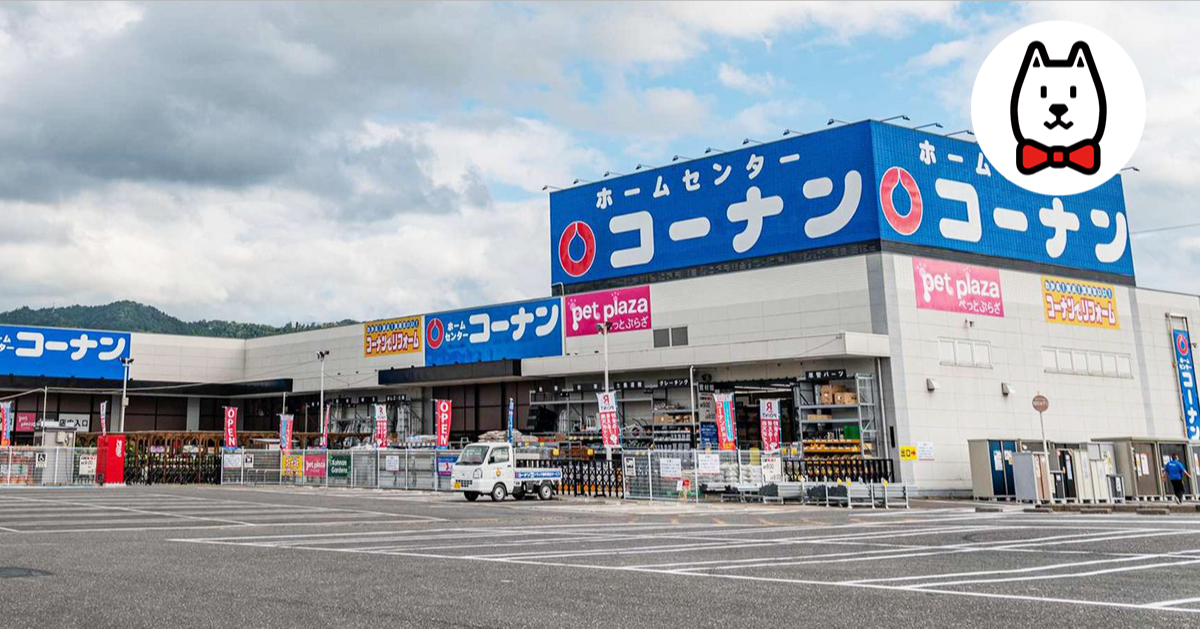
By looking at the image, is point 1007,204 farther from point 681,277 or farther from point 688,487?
point 688,487

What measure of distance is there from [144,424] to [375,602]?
70885 millimetres

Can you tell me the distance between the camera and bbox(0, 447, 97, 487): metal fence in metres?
44.4

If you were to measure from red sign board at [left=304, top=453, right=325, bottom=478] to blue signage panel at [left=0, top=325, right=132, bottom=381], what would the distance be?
30705mm

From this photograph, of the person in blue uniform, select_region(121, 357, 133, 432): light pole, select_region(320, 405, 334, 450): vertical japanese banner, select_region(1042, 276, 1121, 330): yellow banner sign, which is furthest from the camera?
select_region(121, 357, 133, 432): light pole

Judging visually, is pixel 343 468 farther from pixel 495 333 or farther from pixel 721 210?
pixel 721 210

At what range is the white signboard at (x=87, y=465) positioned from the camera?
4644 centimetres

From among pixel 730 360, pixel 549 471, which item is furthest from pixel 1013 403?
pixel 549 471

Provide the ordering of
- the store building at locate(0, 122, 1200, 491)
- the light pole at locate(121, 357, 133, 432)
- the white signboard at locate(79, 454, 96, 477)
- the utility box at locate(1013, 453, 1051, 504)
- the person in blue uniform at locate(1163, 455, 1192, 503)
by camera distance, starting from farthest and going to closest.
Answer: the light pole at locate(121, 357, 133, 432) → the white signboard at locate(79, 454, 96, 477) → the store building at locate(0, 122, 1200, 491) → the person in blue uniform at locate(1163, 455, 1192, 503) → the utility box at locate(1013, 453, 1051, 504)

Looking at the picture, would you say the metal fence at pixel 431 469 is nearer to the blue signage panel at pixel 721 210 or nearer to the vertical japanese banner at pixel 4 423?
the vertical japanese banner at pixel 4 423

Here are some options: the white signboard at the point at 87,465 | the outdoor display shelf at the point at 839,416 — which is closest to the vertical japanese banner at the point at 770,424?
the outdoor display shelf at the point at 839,416

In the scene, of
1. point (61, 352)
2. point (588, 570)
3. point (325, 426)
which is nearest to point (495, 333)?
point (325, 426)

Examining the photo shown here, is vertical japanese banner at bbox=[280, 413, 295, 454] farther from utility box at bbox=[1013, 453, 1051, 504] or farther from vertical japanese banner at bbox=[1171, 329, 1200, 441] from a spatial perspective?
vertical japanese banner at bbox=[1171, 329, 1200, 441]

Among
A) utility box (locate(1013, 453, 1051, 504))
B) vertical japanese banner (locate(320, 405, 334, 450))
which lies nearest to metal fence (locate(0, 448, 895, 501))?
utility box (locate(1013, 453, 1051, 504))

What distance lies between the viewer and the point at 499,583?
11680mm
